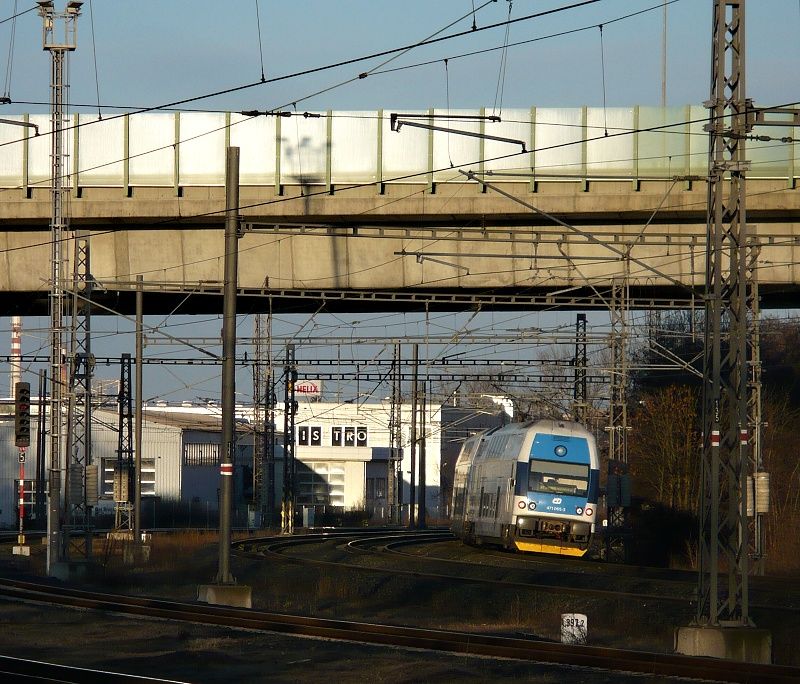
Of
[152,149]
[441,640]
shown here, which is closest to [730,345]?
[441,640]

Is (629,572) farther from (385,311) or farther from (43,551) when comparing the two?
(43,551)

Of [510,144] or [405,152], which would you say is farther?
[405,152]

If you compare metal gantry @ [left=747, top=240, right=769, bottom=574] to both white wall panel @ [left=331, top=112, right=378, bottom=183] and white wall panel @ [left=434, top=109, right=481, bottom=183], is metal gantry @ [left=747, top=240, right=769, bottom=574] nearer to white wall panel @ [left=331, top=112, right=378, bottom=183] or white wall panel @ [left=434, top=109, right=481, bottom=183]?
white wall panel @ [left=434, top=109, right=481, bottom=183]

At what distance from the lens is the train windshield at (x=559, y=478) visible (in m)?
36.3

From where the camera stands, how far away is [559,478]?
3653 cm

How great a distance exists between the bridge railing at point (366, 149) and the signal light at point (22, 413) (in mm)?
5058

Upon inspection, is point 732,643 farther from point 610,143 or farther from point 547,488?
point 547,488

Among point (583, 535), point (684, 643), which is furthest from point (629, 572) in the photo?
point (684, 643)

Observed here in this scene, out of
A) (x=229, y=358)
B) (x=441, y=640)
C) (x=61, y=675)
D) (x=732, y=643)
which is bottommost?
(x=441, y=640)

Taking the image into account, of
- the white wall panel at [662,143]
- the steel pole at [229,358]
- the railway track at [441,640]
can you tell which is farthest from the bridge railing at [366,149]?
the railway track at [441,640]

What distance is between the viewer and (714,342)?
683 inches

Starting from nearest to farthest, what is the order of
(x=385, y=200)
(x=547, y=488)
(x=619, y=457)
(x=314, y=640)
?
(x=314, y=640)
(x=385, y=200)
(x=547, y=488)
(x=619, y=457)

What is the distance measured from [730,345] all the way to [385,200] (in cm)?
1526

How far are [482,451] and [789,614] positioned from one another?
21.3m
